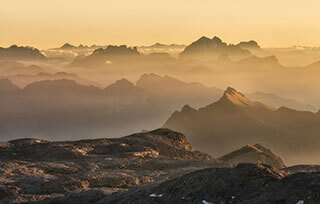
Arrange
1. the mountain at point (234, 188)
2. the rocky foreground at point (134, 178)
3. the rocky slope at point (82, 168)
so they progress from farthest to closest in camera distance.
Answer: the rocky slope at point (82, 168) < the rocky foreground at point (134, 178) < the mountain at point (234, 188)

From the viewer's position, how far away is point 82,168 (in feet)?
208

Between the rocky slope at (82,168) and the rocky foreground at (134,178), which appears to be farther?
the rocky slope at (82,168)

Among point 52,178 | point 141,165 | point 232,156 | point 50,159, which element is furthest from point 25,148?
point 232,156

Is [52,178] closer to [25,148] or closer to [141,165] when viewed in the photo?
[141,165]

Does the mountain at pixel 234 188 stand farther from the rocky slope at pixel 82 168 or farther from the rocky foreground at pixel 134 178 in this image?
the rocky slope at pixel 82 168

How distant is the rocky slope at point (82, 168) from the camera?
153 ft

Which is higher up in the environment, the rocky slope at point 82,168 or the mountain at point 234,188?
the rocky slope at point 82,168

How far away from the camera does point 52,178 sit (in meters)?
53.3

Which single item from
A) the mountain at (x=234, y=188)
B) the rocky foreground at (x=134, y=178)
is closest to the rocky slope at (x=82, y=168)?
the rocky foreground at (x=134, y=178)

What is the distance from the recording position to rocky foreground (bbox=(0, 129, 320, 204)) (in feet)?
109

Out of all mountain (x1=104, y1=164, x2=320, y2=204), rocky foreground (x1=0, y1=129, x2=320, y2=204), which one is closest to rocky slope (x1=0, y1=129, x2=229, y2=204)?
rocky foreground (x1=0, y1=129, x2=320, y2=204)

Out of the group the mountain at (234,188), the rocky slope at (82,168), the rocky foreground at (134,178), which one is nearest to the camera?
the mountain at (234,188)

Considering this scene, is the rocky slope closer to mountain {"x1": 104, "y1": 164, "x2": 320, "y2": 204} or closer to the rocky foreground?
the rocky foreground

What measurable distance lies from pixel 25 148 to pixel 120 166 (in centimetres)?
2108
